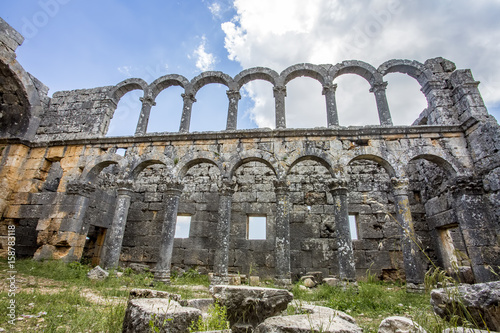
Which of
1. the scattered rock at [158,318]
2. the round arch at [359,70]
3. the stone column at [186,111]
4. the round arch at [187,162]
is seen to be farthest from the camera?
the stone column at [186,111]

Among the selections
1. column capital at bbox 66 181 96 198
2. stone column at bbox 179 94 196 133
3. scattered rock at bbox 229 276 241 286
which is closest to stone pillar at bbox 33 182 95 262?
column capital at bbox 66 181 96 198

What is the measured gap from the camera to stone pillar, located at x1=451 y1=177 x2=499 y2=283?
6.50 m

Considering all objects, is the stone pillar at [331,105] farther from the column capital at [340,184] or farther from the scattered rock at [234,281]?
the scattered rock at [234,281]

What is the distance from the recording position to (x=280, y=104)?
930 centimetres

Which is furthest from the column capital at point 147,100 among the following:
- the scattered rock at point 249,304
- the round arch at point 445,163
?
the round arch at point 445,163

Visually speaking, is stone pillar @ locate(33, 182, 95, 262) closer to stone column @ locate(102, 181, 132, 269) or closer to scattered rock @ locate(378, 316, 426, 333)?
stone column @ locate(102, 181, 132, 269)

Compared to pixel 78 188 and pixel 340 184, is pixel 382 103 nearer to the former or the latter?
pixel 340 184

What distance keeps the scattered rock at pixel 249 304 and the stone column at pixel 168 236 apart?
474 cm

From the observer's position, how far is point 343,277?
6.74m

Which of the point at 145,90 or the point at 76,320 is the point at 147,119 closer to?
the point at 145,90

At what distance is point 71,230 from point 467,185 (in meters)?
11.9

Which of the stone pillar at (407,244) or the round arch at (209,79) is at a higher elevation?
the round arch at (209,79)

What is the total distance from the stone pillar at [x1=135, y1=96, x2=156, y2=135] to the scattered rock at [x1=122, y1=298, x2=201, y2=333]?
7.91 metres

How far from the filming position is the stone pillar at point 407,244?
660 centimetres
